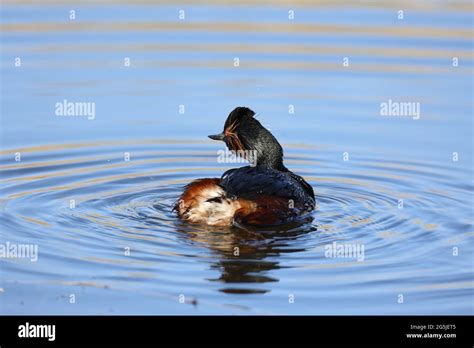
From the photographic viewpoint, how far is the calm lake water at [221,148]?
24.4ft

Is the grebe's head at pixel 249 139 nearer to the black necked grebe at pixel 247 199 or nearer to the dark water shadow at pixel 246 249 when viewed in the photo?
the black necked grebe at pixel 247 199

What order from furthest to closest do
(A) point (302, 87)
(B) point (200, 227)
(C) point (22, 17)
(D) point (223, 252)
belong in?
(C) point (22, 17), (A) point (302, 87), (B) point (200, 227), (D) point (223, 252)

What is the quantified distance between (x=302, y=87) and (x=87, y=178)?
4.41m

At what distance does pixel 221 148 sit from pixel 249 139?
7.10ft

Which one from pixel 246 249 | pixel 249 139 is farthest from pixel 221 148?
pixel 246 249

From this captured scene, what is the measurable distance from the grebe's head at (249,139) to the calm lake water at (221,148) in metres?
0.80

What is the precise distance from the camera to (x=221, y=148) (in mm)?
12016

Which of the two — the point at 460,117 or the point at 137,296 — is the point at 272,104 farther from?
the point at 137,296

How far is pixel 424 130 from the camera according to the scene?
40.7 feet

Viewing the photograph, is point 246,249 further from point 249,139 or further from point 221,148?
point 221,148

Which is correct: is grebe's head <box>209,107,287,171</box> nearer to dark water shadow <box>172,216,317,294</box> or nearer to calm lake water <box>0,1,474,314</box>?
calm lake water <box>0,1,474,314</box>

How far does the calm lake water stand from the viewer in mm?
7445

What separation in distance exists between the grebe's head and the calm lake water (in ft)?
2.61

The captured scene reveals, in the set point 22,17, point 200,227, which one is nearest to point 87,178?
point 200,227
